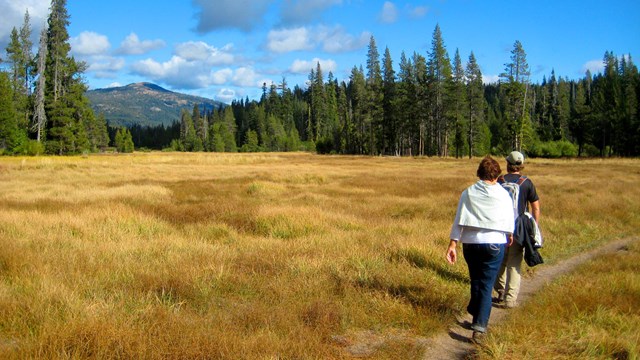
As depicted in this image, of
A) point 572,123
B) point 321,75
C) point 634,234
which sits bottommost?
point 634,234

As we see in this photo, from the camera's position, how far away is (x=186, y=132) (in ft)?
421

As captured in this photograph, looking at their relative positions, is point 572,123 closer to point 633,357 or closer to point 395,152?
point 395,152

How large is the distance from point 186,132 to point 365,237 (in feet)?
416

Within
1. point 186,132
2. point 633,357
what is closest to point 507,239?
point 633,357

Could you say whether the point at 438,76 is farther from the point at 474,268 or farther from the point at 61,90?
the point at 474,268

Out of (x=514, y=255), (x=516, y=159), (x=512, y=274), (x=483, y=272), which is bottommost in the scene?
(x=512, y=274)

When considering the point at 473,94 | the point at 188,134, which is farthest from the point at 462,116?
the point at 188,134

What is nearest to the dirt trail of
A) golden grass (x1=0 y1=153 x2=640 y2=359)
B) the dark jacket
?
golden grass (x1=0 y1=153 x2=640 y2=359)

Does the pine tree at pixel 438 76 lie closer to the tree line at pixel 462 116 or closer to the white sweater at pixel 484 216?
the tree line at pixel 462 116

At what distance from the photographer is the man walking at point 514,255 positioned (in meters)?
5.97

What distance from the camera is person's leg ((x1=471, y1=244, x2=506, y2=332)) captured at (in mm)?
4727

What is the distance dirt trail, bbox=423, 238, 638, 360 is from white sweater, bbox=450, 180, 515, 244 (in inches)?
43.7

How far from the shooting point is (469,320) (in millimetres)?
5418

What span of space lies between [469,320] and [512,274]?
108 cm
